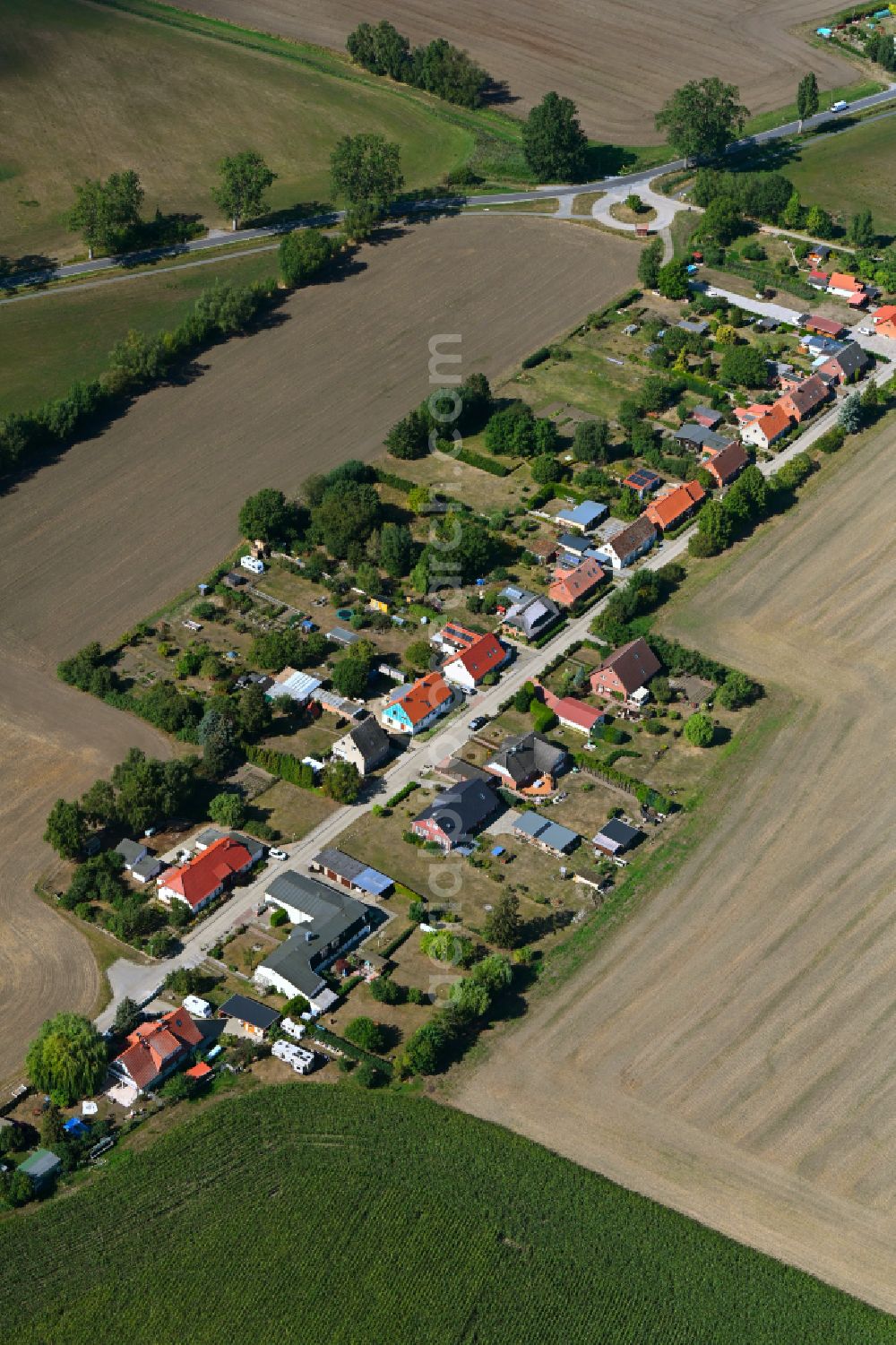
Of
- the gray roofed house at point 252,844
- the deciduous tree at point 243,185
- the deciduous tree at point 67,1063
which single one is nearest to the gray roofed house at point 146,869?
the gray roofed house at point 252,844

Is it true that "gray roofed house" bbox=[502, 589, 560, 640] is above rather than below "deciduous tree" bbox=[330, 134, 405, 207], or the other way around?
below

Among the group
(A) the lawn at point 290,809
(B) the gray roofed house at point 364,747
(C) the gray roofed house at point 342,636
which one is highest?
(C) the gray roofed house at point 342,636

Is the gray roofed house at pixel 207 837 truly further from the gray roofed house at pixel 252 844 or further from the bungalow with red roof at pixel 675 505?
the bungalow with red roof at pixel 675 505

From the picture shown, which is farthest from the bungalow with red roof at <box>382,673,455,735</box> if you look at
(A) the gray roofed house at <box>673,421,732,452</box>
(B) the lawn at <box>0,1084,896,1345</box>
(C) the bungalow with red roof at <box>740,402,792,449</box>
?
(C) the bungalow with red roof at <box>740,402,792,449</box>

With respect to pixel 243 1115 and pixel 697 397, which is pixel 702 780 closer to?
pixel 243 1115

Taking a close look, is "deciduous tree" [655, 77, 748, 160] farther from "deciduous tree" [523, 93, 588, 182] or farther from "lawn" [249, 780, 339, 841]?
"lawn" [249, 780, 339, 841]

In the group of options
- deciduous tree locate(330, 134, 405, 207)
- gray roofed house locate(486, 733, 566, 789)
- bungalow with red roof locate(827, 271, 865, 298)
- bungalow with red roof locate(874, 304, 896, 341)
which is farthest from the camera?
deciduous tree locate(330, 134, 405, 207)

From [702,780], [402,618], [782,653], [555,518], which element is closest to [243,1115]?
[702,780]
